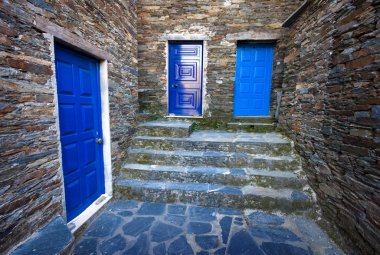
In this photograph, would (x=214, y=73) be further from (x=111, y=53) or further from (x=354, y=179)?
(x=354, y=179)

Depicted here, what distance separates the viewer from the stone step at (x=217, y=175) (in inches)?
110

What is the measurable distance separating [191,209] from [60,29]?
2797 mm

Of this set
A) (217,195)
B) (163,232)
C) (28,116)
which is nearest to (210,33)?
(217,195)

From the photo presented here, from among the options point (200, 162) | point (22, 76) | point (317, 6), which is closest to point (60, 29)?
point (22, 76)

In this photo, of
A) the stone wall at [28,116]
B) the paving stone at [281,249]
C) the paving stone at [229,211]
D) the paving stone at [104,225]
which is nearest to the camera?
the stone wall at [28,116]

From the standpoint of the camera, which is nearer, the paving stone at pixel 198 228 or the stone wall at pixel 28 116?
the stone wall at pixel 28 116

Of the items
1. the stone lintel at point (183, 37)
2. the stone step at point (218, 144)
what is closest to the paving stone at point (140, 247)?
the stone step at point (218, 144)

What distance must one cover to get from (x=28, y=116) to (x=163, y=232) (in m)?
1.92

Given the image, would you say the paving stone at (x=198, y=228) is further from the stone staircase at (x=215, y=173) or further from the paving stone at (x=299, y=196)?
the paving stone at (x=299, y=196)

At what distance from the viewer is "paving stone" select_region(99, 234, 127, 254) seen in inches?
76.0

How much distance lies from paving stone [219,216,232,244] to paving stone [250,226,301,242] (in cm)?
29

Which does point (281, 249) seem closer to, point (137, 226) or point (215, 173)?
point (215, 173)

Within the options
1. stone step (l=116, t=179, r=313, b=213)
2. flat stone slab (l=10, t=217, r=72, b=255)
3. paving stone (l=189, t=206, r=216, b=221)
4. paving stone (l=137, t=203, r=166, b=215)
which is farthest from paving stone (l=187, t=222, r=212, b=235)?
flat stone slab (l=10, t=217, r=72, b=255)

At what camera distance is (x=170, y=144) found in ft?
11.6
